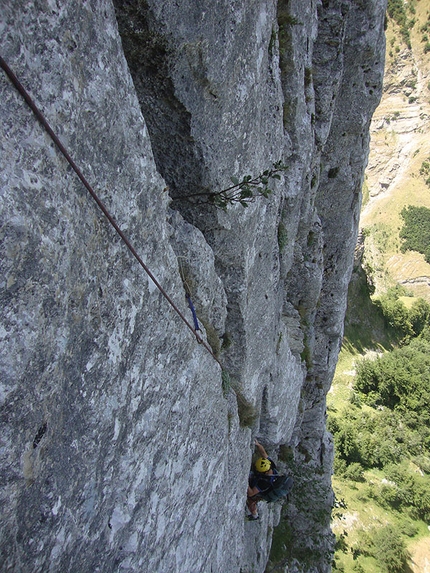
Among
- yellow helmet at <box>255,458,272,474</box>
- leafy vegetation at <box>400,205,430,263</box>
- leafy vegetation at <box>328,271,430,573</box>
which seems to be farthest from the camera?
leafy vegetation at <box>400,205,430,263</box>

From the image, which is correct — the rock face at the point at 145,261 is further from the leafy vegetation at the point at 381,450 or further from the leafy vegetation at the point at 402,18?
the leafy vegetation at the point at 402,18

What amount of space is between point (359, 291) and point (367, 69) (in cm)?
3297

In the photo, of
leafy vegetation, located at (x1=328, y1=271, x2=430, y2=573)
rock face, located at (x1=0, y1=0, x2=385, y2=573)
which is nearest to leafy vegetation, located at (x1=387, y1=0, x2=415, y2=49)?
leafy vegetation, located at (x1=328, y1=271, x2=430, y2=573)

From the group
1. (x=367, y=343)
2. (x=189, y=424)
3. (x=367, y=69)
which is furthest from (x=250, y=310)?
(x=367, y=343)

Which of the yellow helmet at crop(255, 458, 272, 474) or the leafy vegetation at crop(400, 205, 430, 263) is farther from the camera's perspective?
the leafy vegetation at crop(400, 205, 430, 263)

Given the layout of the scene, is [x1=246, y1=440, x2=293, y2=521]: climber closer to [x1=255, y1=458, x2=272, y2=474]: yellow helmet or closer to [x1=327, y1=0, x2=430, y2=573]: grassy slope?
[x1=255, y1=458, x2=272, y2=474]: yellow helmet

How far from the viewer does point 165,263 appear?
4250 mm

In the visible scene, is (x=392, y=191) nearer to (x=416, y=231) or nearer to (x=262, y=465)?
(x=416, y=231)

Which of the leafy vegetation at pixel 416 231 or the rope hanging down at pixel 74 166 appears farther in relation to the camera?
the leafy vegetation at pixel 416 231

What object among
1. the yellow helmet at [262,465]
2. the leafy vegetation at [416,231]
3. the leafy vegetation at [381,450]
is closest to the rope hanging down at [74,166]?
the yellow helmet at [262,465]

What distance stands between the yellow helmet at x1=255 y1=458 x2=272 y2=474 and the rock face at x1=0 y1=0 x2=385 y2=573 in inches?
54.3

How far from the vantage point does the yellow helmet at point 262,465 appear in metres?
8.86

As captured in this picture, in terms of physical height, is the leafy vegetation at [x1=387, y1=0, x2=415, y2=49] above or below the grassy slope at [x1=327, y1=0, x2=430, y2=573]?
above

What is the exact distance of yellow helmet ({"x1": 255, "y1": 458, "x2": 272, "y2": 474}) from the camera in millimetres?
8859
